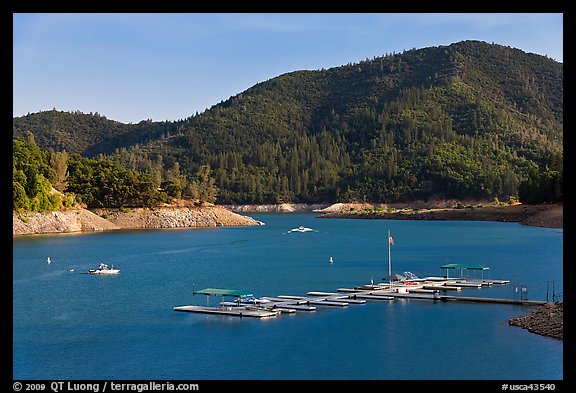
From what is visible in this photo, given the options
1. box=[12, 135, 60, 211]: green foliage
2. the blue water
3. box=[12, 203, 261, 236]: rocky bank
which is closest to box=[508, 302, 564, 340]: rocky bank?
the blue water

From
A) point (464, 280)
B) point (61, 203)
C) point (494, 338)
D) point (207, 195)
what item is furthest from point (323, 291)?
point (207, 195)

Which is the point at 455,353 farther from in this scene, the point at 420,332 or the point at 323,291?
the point at 323,291

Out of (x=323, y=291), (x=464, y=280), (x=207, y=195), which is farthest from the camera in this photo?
(x=207, y=195)

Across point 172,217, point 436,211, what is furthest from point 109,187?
point 436,211

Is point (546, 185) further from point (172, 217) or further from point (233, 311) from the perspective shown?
point (233, 311)

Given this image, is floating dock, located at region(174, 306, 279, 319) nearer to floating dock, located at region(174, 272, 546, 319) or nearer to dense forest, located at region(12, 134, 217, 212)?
floating dock, located at region(174, 272, 546, 319)

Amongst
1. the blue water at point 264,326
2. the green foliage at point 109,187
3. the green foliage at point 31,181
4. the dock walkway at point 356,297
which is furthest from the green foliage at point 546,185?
the dock walkway at point 356,297
